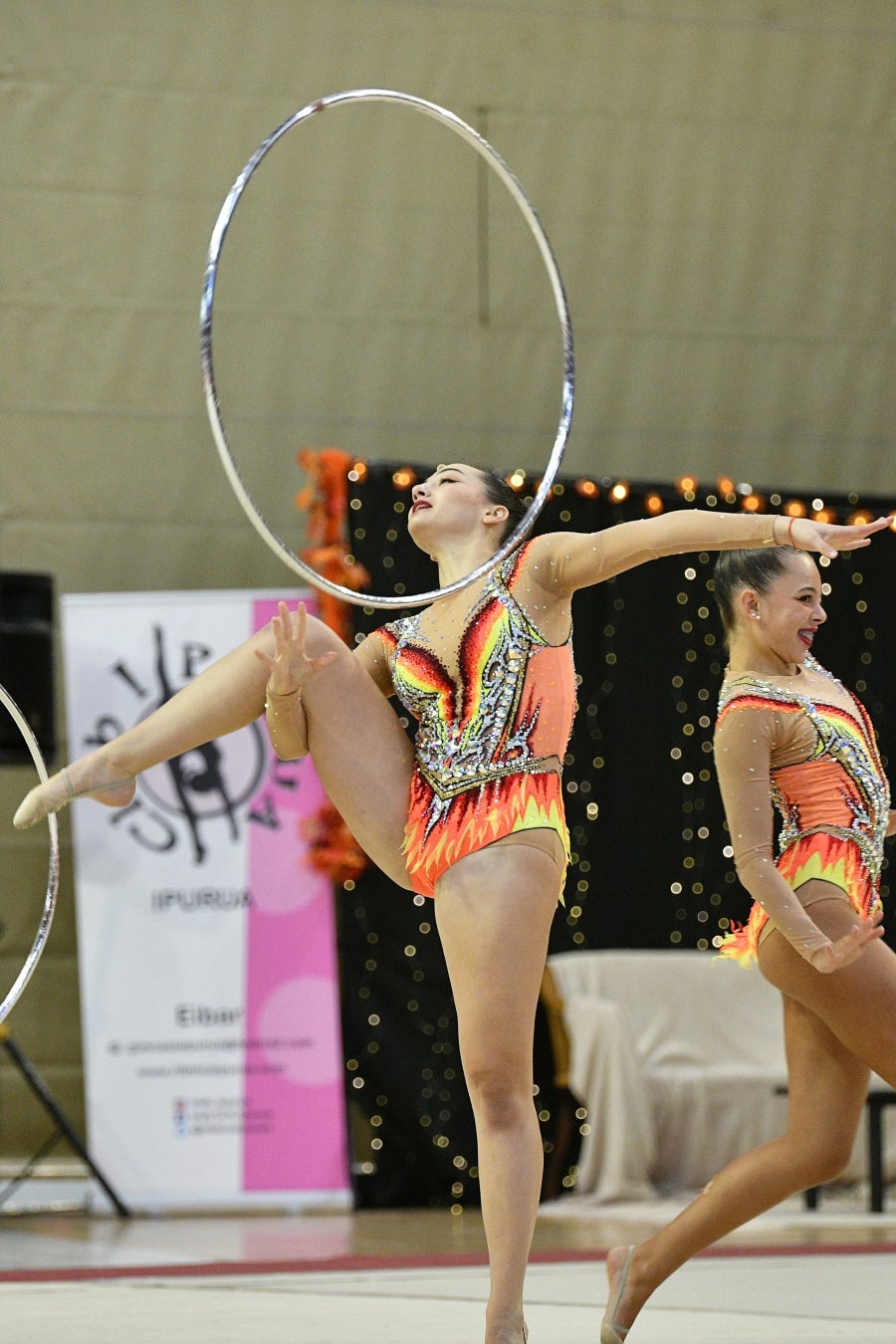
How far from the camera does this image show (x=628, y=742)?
6.51m

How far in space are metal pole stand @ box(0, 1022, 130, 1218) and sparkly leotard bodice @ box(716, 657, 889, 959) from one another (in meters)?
3.11

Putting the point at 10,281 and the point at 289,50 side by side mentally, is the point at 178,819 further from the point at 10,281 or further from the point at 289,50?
the point at 289,50

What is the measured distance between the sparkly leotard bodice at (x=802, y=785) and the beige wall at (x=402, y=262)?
12.7 ft

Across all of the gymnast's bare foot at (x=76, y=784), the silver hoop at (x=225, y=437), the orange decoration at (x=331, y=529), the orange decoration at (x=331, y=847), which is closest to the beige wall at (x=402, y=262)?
the orange decoration at (x=331, y=529)

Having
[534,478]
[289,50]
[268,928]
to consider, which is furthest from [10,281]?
[268,928]

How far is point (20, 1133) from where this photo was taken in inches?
246

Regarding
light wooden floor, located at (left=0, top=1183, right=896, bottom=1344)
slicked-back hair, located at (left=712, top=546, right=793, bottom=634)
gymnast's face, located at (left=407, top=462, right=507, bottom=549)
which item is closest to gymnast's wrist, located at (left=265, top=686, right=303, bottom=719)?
gymnast's face, located at (left=407, top=462, right=507, bottom=549)

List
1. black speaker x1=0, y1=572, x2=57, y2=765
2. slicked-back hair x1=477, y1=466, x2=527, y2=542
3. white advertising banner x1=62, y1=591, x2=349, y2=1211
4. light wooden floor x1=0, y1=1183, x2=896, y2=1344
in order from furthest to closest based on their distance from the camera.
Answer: white advertising banner x1=62, y1=591, x2=349, y2=1211, black speaker x1=0, y1=572, x2=57, y2=765, light wooden floor x1=0, y1=1183, x2=896, y2=1344, slicked-back hair x1=477, y1=466, x2=527, y2=542

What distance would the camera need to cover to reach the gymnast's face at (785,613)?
3014mm

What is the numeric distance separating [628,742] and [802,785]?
140 inches

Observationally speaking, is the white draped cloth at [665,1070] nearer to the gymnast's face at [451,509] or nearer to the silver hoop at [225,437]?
the silver hoop at [225,437]

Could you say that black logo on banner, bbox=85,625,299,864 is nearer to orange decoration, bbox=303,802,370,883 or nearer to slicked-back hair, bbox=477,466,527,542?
orange decoration, bbox=303,802,370,883

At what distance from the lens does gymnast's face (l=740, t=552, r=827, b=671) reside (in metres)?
3.01

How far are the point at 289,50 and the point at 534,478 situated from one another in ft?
6.24
